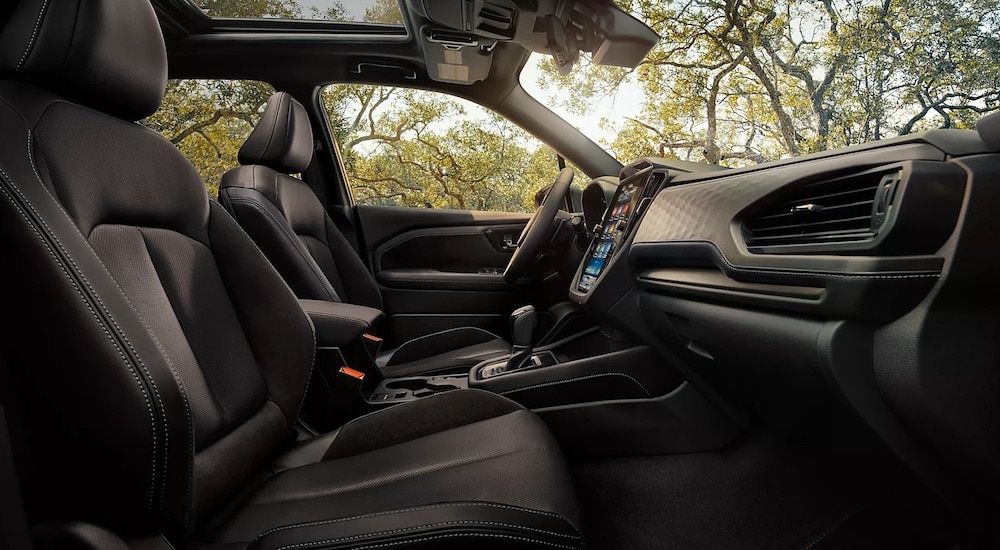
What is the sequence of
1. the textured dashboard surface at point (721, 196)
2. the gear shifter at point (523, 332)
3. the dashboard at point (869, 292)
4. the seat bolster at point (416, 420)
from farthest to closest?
the gear shifter at point (523, 332) < the seat bolster at point (416, 420) < the textured dashboard surface at point (721, 196) < the dashboard at point (869, 292)

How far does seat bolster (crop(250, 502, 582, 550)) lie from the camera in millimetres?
766


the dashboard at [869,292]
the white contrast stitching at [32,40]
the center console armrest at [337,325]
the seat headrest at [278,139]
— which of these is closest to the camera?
the dashboard at [869,292]

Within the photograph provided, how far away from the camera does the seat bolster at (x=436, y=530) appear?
766 mm

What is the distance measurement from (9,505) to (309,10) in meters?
2.80

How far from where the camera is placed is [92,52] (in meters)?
0.96

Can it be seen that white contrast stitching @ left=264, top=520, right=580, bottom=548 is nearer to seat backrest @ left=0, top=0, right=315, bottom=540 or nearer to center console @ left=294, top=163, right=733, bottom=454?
seat backrest @ left=0, top=0, right=315, bottom=540

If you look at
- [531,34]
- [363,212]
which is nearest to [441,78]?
[531,34]

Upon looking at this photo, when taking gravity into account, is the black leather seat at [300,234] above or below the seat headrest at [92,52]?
below

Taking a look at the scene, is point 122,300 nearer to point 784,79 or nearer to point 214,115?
point 784,79

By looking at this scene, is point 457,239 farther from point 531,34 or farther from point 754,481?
point 754,481

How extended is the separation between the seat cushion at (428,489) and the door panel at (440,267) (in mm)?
1473

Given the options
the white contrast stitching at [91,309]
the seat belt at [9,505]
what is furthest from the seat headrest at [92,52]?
the seat belt at [9,505]

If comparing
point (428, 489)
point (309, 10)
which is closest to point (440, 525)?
point (428, 489)

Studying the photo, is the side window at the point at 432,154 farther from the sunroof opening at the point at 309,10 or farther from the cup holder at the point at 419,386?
the cup holder at the point at 419,386
